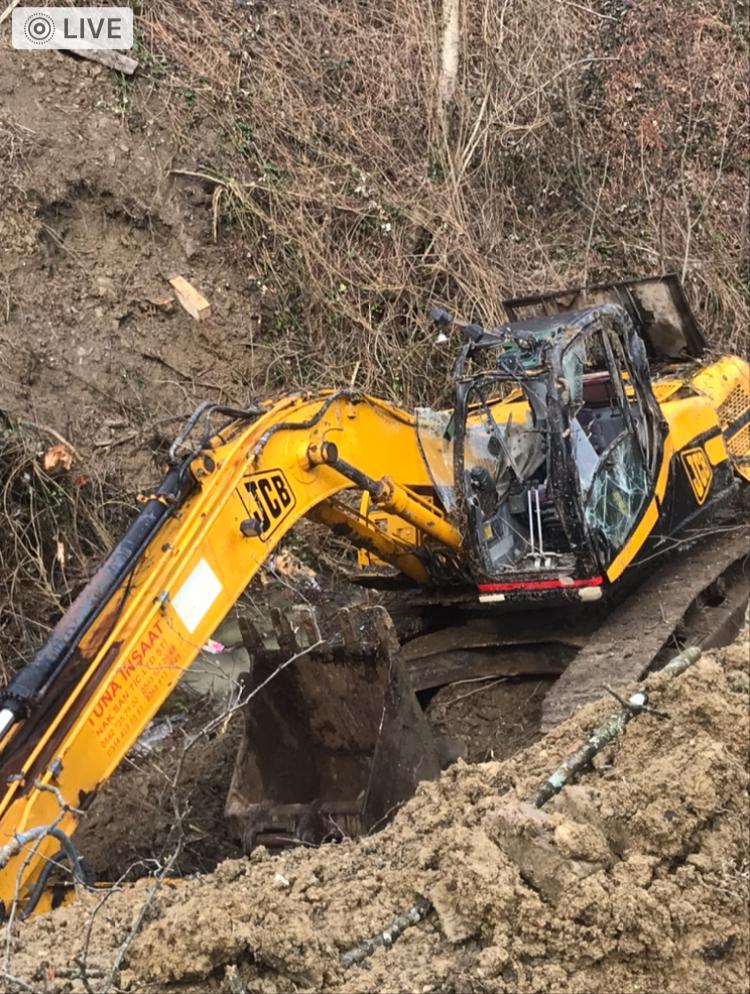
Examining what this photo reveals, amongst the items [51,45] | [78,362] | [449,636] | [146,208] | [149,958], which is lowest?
[449,636]

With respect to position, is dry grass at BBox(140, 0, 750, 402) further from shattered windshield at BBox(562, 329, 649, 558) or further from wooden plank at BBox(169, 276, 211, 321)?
shattered windshield at BBox(562, 329, 649, 558)

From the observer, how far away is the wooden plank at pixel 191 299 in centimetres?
952

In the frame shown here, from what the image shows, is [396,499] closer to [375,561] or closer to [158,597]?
[158,597]

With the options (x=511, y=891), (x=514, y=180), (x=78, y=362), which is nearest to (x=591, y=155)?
(x=514, y=180)

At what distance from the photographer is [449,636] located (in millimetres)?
6746

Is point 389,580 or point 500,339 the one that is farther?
point 389,580

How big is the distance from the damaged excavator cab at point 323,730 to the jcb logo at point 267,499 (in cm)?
64

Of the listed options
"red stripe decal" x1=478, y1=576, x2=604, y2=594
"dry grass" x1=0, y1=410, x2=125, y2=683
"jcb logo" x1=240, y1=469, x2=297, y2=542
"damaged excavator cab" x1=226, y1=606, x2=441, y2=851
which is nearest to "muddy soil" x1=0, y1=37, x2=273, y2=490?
"dry grass" x1=0, y1=410, x2=125, y2=683

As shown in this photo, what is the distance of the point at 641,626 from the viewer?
20.2 feet

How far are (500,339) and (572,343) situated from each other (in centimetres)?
38

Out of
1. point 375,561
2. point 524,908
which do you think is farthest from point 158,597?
point 375,561

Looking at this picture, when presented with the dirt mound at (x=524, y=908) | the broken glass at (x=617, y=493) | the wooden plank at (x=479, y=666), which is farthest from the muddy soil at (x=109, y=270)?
the dirt mound at (x=524, y=908)

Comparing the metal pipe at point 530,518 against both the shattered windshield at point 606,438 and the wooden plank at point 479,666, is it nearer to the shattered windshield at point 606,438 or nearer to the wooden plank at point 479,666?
the shattered windshield at point 606,438

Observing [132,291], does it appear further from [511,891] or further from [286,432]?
[511,891]
